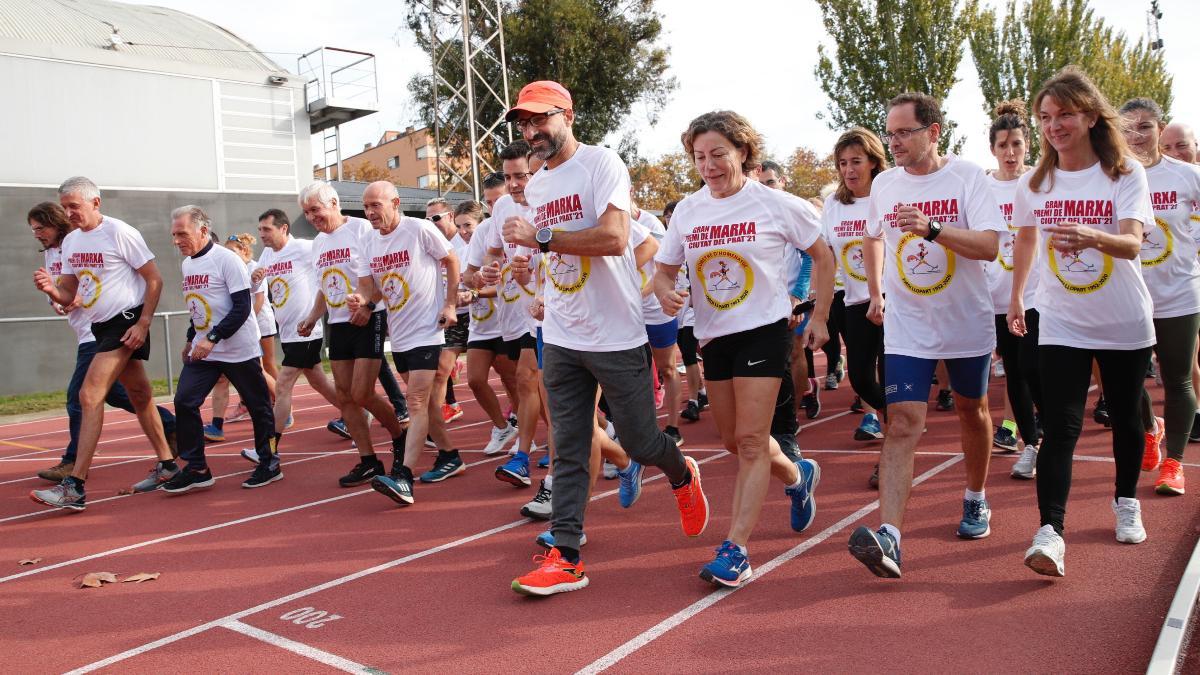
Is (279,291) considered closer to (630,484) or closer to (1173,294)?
(630,484)

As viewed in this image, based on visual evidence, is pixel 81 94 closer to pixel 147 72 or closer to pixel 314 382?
pixel 147 72

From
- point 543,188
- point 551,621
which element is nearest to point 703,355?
point 543,188

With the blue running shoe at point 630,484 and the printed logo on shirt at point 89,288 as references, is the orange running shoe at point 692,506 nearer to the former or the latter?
the blue running shoe at point 630,484

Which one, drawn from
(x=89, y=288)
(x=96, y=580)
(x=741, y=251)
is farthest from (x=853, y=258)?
(x=89, y=288)

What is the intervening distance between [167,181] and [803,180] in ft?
→ 133

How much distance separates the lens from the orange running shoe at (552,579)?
4.05 metres

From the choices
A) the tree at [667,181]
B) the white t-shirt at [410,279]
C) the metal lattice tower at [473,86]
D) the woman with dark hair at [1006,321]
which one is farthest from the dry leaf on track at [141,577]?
the tree at [667,181]

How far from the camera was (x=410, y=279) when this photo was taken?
21.7ft

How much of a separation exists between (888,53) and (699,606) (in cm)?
2469

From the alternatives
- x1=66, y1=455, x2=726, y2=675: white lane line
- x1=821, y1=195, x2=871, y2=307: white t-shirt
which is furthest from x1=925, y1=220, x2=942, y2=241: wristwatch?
x1=66, y1=455, x2=726, y2=675: white lane line

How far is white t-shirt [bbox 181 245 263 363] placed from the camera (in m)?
7.46

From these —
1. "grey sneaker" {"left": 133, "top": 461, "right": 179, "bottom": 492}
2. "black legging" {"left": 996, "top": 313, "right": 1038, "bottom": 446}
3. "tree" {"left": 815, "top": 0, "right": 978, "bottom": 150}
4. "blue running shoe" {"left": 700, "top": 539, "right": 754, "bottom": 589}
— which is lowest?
"grey sneaker" {"left": 133, "top": 461, "right": 179, "bottom": 492}

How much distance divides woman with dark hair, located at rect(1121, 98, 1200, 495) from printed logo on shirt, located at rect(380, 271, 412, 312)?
15.1ft

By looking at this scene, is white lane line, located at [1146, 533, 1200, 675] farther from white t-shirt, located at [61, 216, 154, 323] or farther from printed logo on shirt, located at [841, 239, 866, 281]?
white t-shirt, located at [61, 216, 154, 323]
